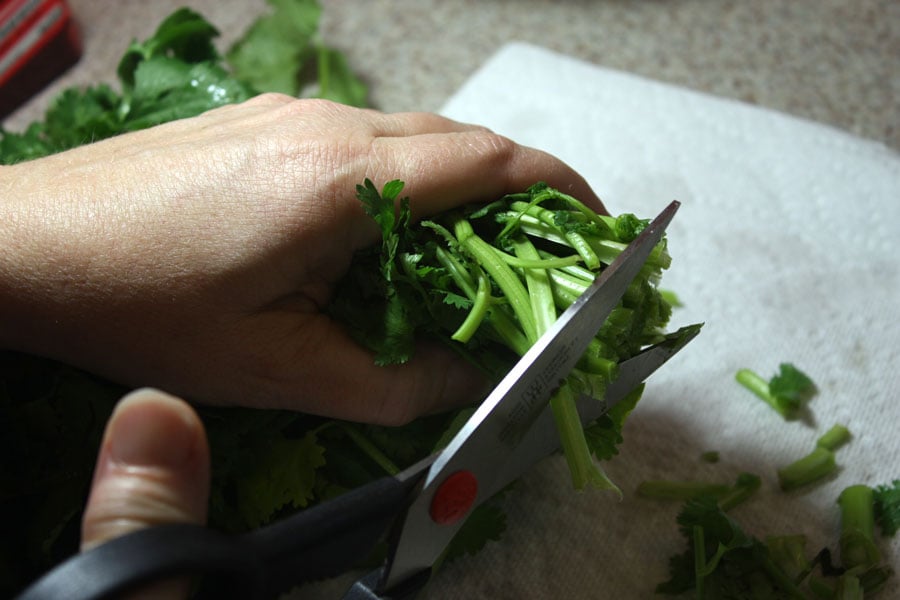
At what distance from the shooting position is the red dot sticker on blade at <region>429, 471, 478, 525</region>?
1.03 m

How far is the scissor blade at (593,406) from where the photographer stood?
1.15m

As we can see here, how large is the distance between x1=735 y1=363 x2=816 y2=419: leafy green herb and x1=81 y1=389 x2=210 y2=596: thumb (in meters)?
1.15

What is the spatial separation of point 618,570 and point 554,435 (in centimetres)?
32

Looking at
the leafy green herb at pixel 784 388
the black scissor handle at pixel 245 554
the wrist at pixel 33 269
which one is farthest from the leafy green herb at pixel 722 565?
the wrist at pixel 33 269

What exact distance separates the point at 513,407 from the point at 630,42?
1723 millimetres

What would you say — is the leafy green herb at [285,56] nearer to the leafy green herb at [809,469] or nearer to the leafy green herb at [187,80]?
the leafy green herb at [187,80]

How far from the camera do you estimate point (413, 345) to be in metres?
1.13

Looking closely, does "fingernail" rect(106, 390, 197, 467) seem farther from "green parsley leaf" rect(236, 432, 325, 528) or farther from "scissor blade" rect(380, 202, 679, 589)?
"green parsley leaf" rect(236, 432, 325, 528)

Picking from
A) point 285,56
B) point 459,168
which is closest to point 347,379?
point 459,168

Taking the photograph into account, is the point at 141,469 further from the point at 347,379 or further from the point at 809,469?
the point at 809,469

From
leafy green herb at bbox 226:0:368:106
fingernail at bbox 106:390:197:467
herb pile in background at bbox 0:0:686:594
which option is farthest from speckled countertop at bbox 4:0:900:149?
fingernail at bbox 106:390:197:467

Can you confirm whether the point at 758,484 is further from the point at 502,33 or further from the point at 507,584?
the point at 502,33

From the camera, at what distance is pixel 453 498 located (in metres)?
1.05

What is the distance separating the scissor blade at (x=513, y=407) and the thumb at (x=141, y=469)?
0.33 metres
